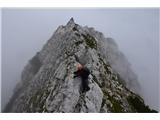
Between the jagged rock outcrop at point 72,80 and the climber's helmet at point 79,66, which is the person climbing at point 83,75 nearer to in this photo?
the climber's helmet at point 79,66

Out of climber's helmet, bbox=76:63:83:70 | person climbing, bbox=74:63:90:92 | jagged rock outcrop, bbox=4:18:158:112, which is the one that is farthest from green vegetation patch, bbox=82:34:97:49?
person climbing, bbox=74:63:90:92

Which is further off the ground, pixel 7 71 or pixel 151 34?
pixel 151 34

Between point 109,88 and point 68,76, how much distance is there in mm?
1175

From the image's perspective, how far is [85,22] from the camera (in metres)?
10.7

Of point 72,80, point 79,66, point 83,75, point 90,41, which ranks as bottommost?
point 72,80

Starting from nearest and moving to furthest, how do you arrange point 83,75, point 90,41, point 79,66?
point 83,75
point 79,66
point 90,41

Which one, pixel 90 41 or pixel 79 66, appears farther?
pixel 90 41

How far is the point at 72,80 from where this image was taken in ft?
34.2

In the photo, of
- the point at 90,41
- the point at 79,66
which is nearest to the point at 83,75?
the point at 79,66

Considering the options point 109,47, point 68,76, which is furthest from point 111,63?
point 68,76

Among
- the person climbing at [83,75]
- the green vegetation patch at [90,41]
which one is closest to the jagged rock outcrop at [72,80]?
the green vegetation patch at [90,41]

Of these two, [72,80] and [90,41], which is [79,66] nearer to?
[72,80]
